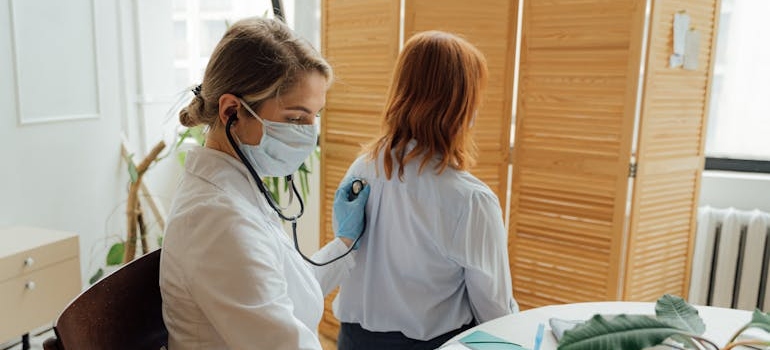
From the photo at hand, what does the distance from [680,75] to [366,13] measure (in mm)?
1301

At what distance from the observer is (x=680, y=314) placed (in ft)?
3.77

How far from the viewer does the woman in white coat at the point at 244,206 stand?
92 cm

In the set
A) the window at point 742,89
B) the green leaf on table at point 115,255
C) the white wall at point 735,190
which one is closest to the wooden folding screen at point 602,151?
the white wall at point 735,190

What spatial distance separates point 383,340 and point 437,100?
2.16 feet

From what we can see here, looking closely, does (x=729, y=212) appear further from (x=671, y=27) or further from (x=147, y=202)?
(x=147, y=202)

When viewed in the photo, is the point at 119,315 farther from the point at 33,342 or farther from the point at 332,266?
the point at 33,342

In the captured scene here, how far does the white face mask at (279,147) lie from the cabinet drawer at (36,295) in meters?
1.91

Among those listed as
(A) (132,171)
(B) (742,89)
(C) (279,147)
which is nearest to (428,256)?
(C) (279,147)

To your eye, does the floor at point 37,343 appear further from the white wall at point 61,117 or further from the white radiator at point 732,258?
the white radiator at point 732,258

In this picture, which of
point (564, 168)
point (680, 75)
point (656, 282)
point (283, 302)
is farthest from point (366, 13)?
point (283, 302)

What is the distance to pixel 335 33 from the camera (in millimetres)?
2699

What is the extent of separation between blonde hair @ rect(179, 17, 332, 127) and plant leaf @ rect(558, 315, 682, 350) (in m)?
0.64

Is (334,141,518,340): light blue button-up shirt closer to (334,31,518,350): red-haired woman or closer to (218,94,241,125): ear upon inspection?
(334,31,518,350): red-haired woman

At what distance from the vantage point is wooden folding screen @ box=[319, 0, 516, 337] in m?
2.41
